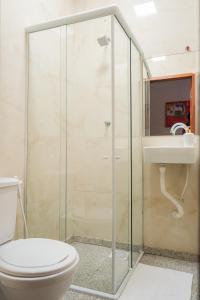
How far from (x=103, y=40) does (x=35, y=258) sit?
4.69 feet

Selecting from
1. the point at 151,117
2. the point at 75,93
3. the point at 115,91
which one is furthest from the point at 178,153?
the point at 75,93

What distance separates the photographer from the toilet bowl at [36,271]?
1049 mm

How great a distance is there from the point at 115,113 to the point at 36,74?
0.72 metres

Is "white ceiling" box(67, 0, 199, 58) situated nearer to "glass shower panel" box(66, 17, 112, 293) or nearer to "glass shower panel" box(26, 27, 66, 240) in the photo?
"glass shower panel" box(66, 17, 112, 293)

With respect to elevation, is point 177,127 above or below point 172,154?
above

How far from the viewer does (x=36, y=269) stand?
1.06 m

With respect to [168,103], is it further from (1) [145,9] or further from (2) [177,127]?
(1) [145,9]

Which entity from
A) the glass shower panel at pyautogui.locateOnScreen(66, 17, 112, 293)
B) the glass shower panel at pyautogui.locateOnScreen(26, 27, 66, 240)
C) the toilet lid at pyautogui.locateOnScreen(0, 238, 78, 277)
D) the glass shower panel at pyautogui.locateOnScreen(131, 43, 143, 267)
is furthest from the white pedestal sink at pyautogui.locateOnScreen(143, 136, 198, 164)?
the toilet lid at pyautogui.locateOnScreen(0, 238, 78, 277)

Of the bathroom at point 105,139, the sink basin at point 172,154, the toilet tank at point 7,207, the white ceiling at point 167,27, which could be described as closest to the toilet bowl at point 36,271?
the toilet tank at point 7,207

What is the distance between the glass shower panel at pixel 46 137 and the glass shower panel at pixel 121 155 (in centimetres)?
46

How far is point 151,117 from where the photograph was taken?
2.26m

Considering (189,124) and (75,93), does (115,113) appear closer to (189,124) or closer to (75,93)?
(75,93)

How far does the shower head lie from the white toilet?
132 centimetres

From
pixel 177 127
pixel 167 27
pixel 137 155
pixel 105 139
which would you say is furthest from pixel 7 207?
pixel 167 27
